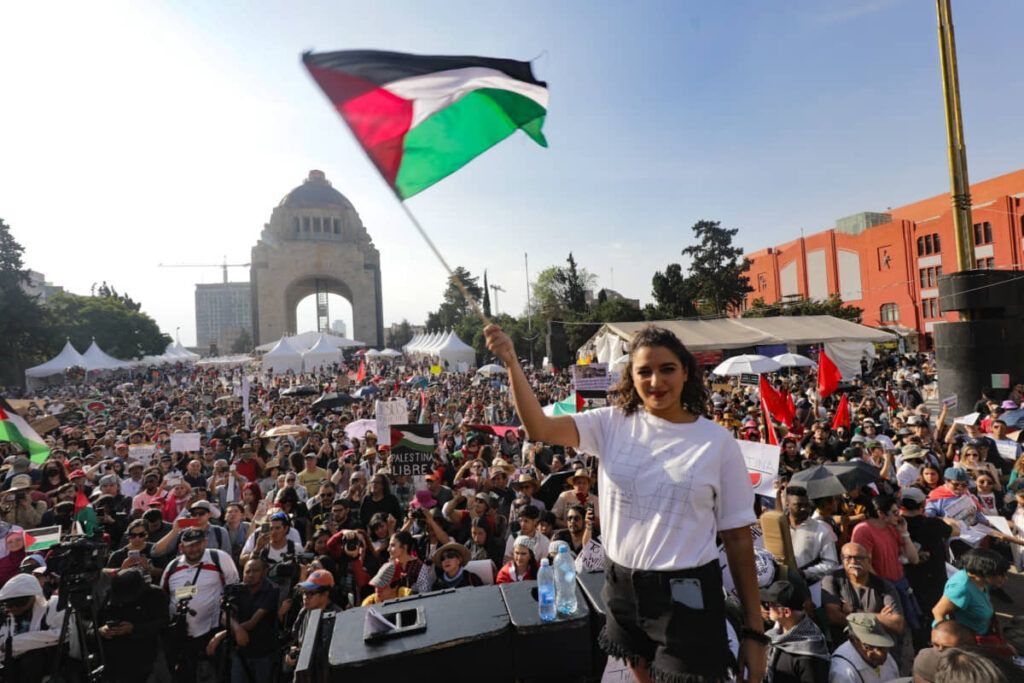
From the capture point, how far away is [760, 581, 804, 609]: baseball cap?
3.16 m

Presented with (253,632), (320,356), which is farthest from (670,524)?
(320,356)

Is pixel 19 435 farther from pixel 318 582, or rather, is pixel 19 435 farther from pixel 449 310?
pixel 449 310

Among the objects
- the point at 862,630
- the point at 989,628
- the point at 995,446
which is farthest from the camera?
the point at 995,446

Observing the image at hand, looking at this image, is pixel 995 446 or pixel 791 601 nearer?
pixel 791 601

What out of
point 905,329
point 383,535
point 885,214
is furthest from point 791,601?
point 885,214

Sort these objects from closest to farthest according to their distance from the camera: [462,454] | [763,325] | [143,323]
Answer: [462,454] < [763,325] < [143,323]

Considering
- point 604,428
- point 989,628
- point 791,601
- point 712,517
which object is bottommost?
point 989,628

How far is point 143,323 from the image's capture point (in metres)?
49.6

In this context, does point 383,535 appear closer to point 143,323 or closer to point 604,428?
point 604,428

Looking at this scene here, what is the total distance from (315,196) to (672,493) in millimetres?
76759

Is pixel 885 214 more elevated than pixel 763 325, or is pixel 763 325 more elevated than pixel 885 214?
pixel 885 214

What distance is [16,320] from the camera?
3619 cm

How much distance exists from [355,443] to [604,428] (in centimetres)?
1025

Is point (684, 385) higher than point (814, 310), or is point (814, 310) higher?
point (814, 310)
